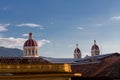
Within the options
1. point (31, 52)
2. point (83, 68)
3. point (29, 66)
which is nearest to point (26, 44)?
Result: point (31, 52)

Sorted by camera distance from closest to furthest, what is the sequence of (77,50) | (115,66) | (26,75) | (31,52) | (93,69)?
(26,75)
(115,66)
(93,69)
(31,52)
(77,50)

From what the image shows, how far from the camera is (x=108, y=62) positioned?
64.9 metres

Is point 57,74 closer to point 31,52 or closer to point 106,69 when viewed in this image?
point 106,69

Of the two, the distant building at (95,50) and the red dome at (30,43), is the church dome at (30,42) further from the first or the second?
the distant building at (95,50)

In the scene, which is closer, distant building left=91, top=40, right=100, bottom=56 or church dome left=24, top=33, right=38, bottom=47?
church dome left=24, top=33, right=38, bottom=47

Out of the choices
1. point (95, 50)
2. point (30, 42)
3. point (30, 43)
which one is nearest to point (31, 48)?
point (30, 43)

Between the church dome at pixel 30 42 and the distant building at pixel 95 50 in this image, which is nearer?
the church dome at pixel 30 42

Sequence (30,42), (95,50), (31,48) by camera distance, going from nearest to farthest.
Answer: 1. (30,42)
2. (31,48)
3. (95,50)

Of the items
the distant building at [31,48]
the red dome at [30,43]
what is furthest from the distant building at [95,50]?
the red dome at [30,43]

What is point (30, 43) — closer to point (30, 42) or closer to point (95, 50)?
point (30, 42)

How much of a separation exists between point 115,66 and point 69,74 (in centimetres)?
3262

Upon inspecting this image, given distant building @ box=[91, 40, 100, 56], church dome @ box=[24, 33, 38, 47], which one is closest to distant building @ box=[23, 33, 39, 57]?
church dome @ box=[24, 33, 38, 47]

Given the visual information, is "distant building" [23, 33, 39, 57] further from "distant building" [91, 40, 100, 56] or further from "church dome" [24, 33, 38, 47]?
"distant building" [91, 40, 100, 56]

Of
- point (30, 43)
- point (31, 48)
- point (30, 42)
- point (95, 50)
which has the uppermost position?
point (30, 42)
